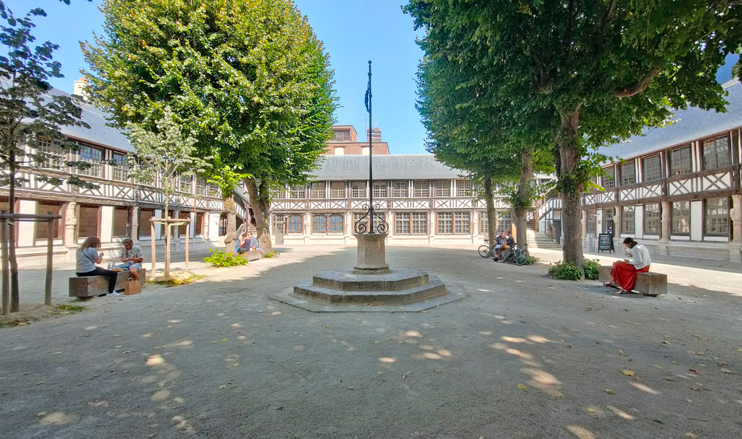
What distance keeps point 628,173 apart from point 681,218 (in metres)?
4.55

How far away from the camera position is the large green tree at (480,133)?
9.74 meters

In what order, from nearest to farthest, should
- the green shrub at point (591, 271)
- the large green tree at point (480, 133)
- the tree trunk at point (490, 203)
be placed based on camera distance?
1. the green shrub at point (591, 271)
2. the large green tree at point (480, 133)
3. the tree trunk at point (490, 203)

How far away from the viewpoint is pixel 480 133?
1145 cm

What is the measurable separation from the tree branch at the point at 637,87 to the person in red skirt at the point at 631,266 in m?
3.40

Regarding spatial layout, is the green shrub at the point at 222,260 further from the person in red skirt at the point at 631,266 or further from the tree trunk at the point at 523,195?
the person in red skirt at the point at 631,266

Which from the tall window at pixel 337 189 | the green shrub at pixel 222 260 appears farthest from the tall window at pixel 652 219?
the green shrub at pixel 222 260

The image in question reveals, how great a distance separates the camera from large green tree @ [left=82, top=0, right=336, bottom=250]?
1071 centimetres

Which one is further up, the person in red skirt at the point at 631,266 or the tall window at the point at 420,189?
the tall window at the point at 420,189

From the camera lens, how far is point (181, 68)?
10812 mm

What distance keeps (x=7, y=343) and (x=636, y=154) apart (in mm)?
25922

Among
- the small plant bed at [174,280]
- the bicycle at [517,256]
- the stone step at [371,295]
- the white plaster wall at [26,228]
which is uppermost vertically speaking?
the white plaster wall at [26,228]

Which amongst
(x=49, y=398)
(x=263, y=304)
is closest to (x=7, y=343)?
(x=49, y=398)

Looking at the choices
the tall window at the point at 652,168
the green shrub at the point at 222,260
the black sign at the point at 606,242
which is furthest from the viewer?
the black sign at the point at 606,242

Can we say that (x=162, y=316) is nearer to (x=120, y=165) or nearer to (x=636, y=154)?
(x=120, y=165)
